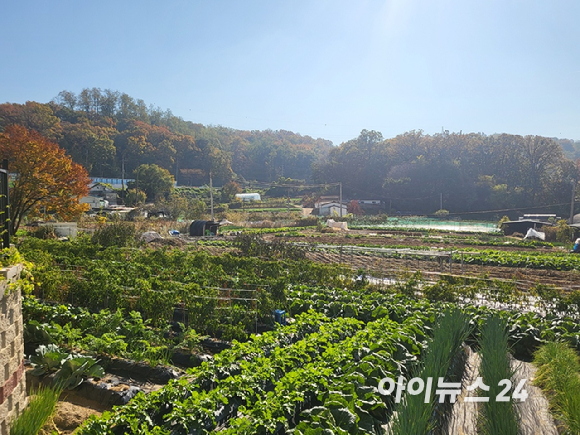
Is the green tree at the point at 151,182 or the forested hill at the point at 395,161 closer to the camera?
the green tree at the point at 151,182

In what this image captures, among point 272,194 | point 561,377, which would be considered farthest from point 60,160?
point 272,194

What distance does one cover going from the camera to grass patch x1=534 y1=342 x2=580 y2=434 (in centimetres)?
425

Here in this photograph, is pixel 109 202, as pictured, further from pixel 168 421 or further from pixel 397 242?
pixel 168 421

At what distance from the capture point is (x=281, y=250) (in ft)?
57.9

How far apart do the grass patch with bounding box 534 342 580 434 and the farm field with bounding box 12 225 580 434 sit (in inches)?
20.7

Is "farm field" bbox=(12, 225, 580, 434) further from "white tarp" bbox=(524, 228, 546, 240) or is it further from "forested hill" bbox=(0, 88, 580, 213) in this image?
"forested hill" bbox=(0, 88, 580, 213)

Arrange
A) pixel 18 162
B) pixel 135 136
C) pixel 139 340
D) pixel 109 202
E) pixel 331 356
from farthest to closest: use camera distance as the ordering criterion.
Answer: pixel 135 136
pixel 109 202
pixel 18 162
pixel 139 340
pixel 331 356

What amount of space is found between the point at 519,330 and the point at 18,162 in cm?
2232

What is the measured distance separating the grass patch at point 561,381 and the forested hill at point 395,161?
61.8 meters

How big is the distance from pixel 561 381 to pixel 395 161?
75.5 m

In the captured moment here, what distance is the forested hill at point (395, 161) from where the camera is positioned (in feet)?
207

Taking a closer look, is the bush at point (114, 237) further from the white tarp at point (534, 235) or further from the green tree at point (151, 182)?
Result: the green tree at point (151, 182)

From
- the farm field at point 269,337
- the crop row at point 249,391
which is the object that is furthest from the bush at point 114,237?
the crop row at point 249,391

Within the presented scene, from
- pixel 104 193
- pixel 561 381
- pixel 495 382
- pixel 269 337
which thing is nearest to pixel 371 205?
pixel 104 193
